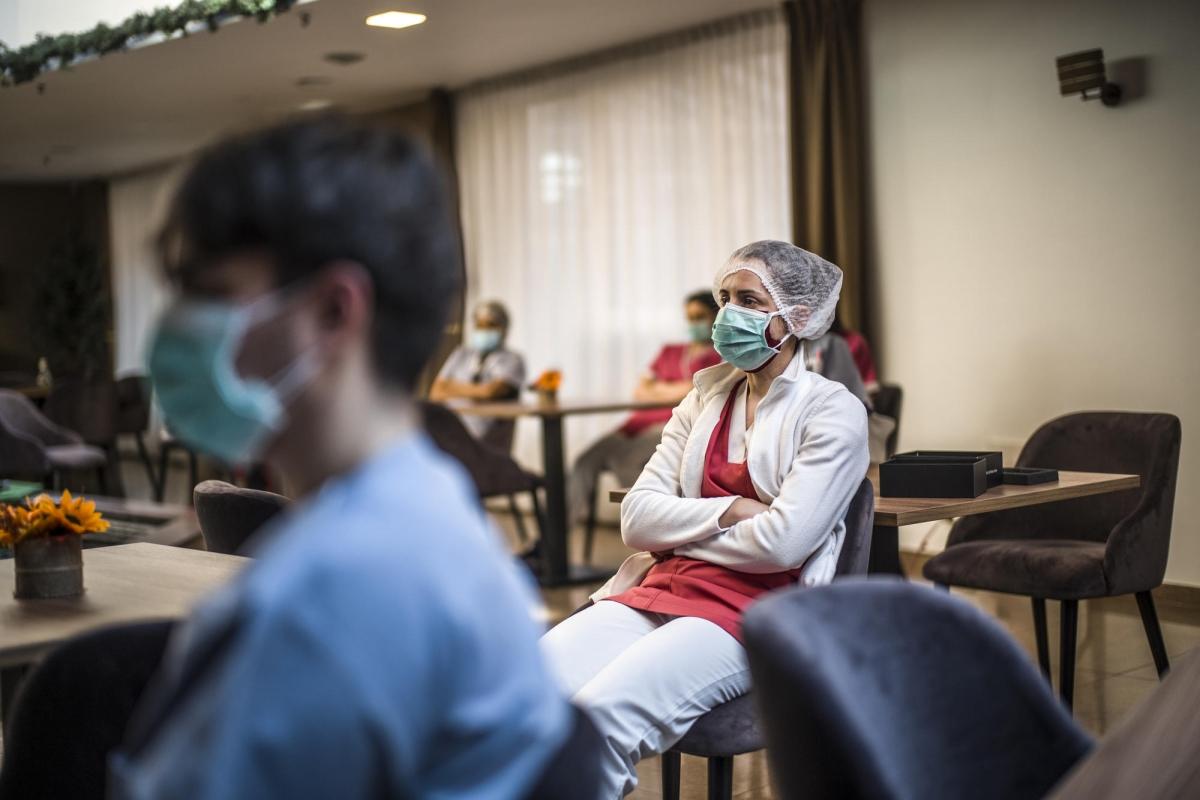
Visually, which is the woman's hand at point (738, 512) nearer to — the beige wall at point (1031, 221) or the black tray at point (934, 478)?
the black tray at point (934, 478)

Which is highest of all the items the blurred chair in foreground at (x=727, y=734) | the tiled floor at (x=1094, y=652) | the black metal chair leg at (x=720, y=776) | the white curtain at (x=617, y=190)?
the white curtain at (x=617, y=190)

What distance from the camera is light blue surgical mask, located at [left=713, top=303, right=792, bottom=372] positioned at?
115 inches

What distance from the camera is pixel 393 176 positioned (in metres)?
1.02

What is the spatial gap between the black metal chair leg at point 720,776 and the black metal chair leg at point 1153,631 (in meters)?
1.81

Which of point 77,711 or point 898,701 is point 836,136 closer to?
point 898,701

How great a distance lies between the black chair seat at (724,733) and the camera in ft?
7.97

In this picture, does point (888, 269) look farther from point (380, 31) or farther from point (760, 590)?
point (760, 590)

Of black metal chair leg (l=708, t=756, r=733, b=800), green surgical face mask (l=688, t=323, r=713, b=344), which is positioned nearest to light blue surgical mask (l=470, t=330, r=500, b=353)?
green surgical face mask (l=688, t=323, r=713, b=344)

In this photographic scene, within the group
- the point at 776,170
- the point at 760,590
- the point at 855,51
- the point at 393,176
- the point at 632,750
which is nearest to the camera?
the point at 393,176

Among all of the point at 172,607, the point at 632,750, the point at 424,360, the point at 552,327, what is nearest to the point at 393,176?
the point at 424,360

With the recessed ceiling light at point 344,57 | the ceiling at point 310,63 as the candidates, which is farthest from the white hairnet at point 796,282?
the recessed ceiling light at point 344,57

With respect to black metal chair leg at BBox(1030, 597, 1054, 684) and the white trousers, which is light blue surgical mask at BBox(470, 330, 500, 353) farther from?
the white trousers

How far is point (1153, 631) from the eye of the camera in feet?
12.7

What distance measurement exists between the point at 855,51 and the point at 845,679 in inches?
218
